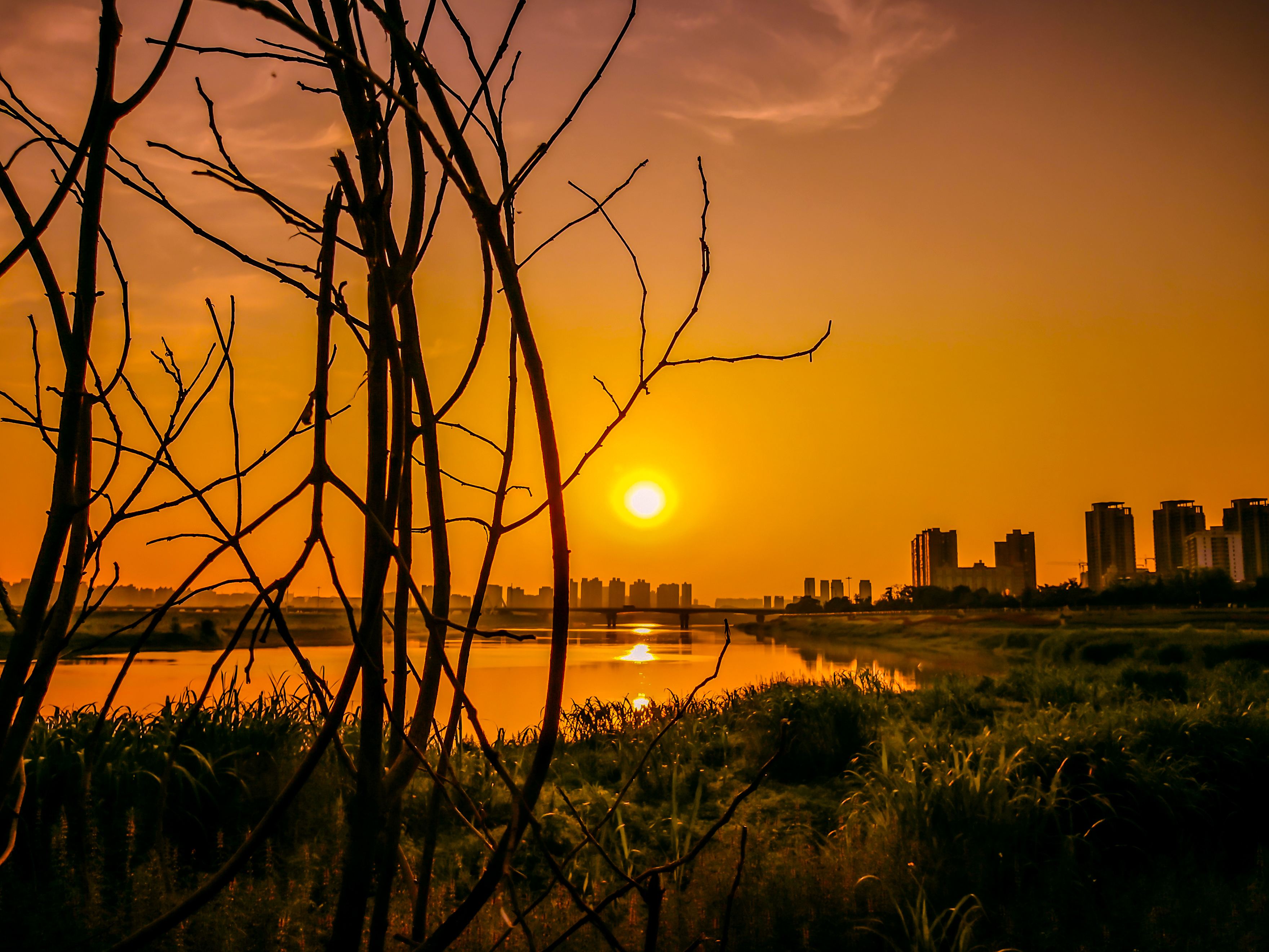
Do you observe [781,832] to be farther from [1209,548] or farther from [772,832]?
[1209,548]

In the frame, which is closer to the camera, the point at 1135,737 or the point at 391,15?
the point at 391,15

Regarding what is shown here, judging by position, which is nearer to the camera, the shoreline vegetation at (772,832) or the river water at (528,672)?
the shoreline vegetation at (772,832)

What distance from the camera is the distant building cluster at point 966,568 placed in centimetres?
11062

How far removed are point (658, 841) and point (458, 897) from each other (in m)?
1.58

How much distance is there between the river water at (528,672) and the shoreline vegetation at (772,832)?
2.14 ft

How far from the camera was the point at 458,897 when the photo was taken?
3109mm

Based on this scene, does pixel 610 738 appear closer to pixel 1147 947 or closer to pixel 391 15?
pixel 1147 947

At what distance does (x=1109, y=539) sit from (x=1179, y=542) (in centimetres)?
773

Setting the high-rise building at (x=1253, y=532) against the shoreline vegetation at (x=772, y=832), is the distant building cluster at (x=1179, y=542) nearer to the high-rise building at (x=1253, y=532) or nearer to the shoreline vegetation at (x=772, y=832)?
the high-rise building at (x=1253, y=532)

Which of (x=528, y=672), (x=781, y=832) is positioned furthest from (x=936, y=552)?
(x=781, y=832)

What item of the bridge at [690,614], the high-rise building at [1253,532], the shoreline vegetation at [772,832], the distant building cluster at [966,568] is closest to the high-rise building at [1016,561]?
the distant building cluster at [966,568]

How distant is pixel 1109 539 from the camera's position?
94625 mm

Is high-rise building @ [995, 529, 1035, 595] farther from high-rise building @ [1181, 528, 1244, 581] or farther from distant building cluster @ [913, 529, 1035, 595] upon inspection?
high-rise building @ [1181, 528, 1244, 581]

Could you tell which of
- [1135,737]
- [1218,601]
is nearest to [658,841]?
[1135,737]
